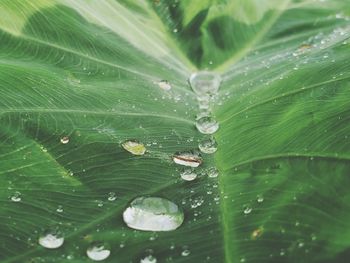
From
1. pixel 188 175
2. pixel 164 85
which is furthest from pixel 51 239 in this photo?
pixel 164 85

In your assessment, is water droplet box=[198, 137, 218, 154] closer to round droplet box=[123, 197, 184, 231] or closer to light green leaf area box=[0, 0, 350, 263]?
light green leaf area box=[0, 0, 350, 263]

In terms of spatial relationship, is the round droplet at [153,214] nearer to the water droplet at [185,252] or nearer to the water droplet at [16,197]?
the water droplet at [185,252]

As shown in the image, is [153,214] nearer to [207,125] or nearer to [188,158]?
[188,158]

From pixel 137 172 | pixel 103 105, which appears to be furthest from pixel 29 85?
pixel 137 172

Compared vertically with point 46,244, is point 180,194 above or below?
above

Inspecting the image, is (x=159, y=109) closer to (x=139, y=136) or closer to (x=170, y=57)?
(x=139, y=136)

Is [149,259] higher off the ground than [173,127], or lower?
lower

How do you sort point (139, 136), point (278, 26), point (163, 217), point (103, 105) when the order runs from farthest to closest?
point (278, 26) < point (103, 105) < point (139, 136) < point (163, 217)
